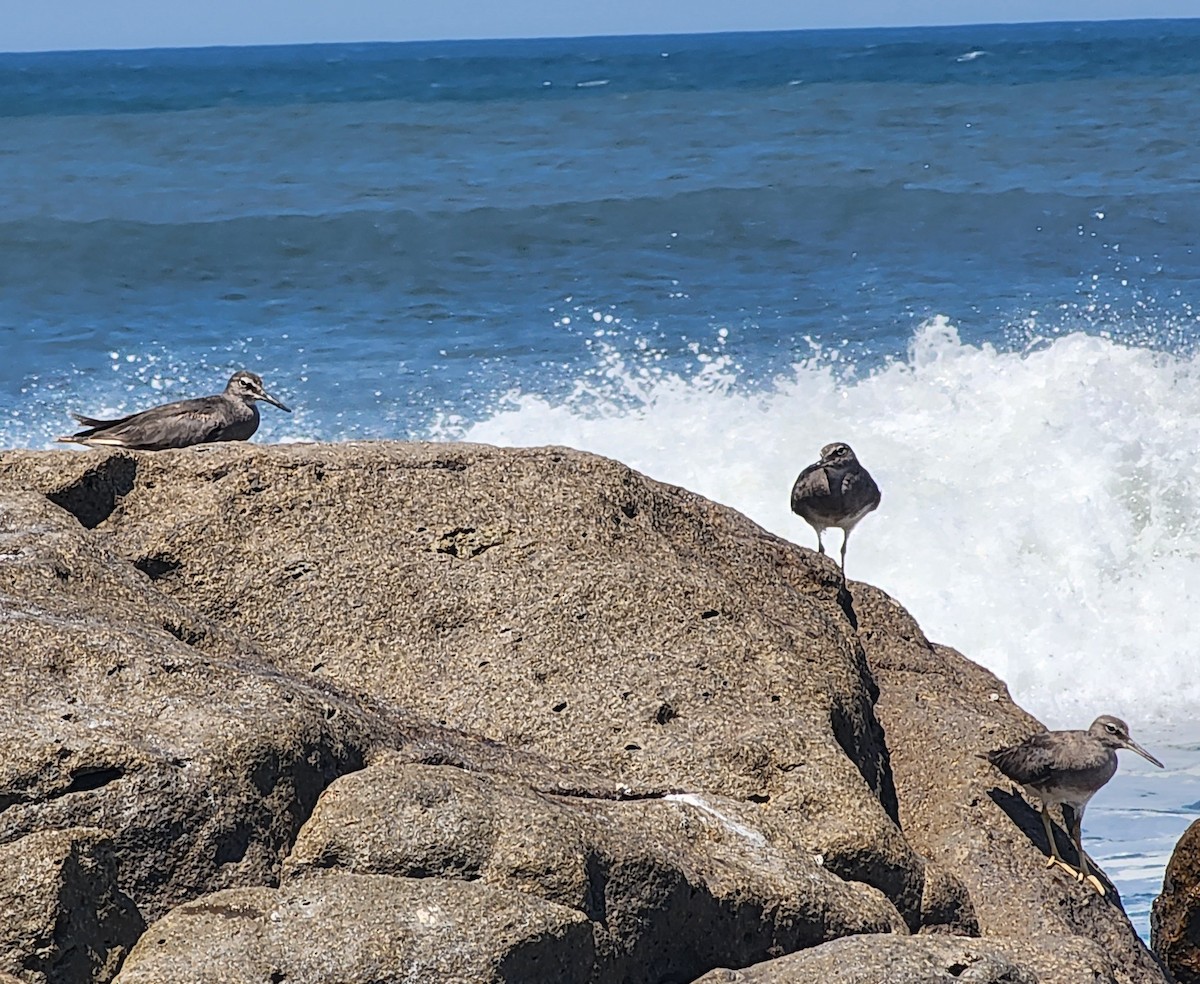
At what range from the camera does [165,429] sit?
5059 millimetres

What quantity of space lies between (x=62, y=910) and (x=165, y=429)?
2.74 meters

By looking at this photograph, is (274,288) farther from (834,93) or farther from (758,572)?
(834,93)

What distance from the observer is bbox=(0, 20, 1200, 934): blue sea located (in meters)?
8.80

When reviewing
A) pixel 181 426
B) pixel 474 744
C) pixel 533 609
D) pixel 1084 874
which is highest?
pixel 181 426

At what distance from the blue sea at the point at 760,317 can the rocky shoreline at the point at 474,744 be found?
2163 mm

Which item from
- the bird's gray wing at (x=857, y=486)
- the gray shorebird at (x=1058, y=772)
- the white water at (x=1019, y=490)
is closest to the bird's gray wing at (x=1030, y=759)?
the gray shorebird at (x=1058, y=772)

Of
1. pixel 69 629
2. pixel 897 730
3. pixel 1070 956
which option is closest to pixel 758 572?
pixel 897 730

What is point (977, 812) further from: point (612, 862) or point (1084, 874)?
point (612, 862)

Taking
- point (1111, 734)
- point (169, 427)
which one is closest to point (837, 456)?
point (1111, 734)

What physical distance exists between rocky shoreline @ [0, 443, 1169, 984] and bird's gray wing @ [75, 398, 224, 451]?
77cm

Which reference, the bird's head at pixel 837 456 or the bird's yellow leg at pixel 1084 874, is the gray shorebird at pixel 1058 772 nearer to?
the bird's yellow leg at pixel 1084 874

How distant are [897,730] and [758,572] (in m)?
0.53

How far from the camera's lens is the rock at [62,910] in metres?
2.46

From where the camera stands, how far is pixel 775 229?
16.9 metres
